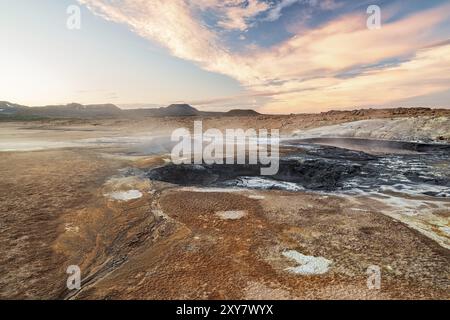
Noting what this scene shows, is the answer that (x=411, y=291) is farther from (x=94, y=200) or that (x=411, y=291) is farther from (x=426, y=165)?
(x=426, y=165)

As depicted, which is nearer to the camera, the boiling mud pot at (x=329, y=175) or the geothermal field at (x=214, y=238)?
the geothermal field at (x=214, y=238)

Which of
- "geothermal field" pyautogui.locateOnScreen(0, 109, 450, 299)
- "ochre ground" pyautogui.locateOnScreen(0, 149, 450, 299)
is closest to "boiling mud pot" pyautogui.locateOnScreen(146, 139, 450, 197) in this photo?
"geothermal field" pyautogui.locateOnScreen(0, 109, 450, 299)

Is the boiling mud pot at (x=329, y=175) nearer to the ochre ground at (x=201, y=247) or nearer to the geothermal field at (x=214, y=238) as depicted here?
the geothermal field at (x=214, y=238)

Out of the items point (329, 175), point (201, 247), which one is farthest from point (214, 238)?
point (329, 175)

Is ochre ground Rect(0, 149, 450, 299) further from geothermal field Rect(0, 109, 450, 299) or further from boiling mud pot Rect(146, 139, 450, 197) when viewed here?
boiling mud pot Rect(146, 139, 450, 197)

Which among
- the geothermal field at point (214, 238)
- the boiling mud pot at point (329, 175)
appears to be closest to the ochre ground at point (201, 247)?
the geothermal field at point (214, 238)

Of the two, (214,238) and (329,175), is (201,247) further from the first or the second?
(329,175)

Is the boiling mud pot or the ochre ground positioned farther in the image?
the boiling mud pot

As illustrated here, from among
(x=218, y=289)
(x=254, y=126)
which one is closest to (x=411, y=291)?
(x=218, y=289)

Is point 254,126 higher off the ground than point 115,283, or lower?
higher

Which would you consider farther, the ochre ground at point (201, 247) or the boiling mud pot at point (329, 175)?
the boiling mud pot at point (329, 175)

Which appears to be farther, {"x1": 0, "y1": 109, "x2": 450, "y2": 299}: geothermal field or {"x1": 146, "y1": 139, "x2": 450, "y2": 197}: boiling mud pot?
{"x1": 146, "y1": 139, "x2": 450, "y2": 197}: boiling mud pot
